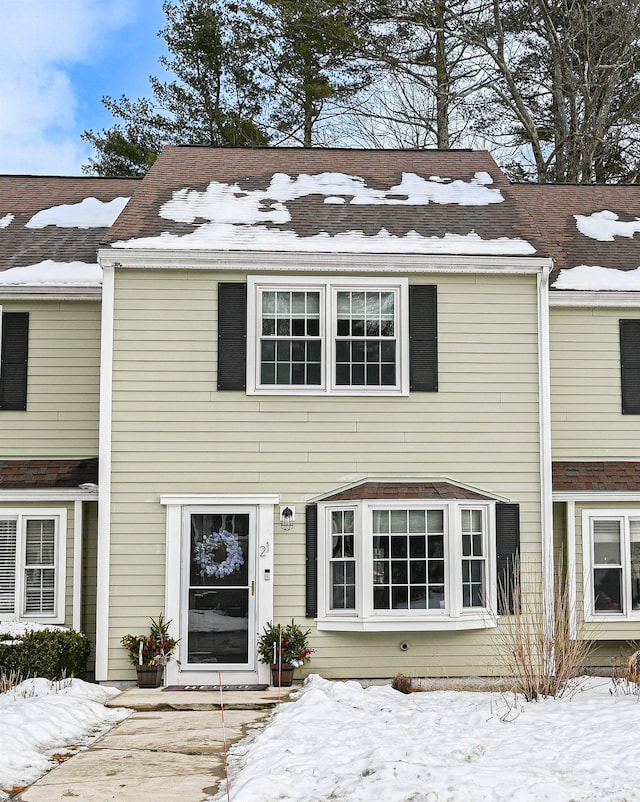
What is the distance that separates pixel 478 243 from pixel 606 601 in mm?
4590

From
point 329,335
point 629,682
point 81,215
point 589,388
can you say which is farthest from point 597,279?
point 81,215

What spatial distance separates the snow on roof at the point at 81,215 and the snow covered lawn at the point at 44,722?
711 centimetres

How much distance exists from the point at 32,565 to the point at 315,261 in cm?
496

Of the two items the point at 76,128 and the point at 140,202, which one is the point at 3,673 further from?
the point at 76,128

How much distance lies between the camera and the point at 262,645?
11.2 m

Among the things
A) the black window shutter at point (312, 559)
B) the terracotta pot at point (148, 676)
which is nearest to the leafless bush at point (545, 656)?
the black window shutter at point (312, 559)

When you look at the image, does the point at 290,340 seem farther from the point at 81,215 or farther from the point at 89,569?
the point at 81,215

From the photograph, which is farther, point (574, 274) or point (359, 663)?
point (574, 274)

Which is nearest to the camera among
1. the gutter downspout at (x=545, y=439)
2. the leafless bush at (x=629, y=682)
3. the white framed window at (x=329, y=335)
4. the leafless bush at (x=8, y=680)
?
the leafless bush at (x=629, y=682)

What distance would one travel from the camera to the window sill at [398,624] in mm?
11195

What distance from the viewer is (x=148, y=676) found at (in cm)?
→ 1106

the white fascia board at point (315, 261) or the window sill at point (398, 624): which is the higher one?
the white fascia board at point (315, 261)

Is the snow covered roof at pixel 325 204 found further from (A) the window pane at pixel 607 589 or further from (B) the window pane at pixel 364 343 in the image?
(A) the window pane at pixel 607 589

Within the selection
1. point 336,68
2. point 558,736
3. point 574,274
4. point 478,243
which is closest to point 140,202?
point 478,243
